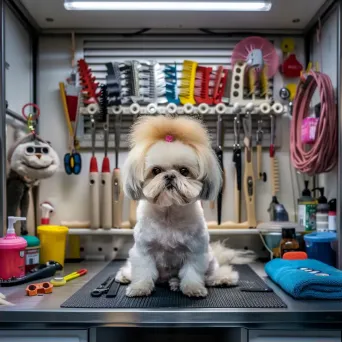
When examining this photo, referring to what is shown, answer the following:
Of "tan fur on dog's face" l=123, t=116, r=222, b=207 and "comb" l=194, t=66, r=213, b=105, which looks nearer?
"tan fur on dog's face" l=123, t=116, r=222, b=207

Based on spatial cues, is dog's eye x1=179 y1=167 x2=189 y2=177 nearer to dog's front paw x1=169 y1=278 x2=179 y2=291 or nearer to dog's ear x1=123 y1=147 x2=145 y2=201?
dog's ear x1=123 y1=147 x2=145 y2=201

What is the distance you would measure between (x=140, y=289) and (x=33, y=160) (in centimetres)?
74

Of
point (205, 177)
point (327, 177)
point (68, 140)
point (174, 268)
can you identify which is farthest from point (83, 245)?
point (327, 177)

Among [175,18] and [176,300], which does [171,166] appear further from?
[175,18]

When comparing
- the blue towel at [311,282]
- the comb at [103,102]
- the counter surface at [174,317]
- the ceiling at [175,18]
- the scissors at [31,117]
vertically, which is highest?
the ceiling at [175,18]

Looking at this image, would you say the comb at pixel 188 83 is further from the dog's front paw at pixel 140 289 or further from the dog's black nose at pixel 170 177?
the dog's front paw at pixel 140 289

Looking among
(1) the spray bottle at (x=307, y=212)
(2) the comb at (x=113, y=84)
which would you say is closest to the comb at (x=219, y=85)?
(2) the comb at (x=113, y=84)

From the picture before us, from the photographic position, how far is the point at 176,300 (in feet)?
4.06

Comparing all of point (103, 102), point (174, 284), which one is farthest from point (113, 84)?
point (174, 284)

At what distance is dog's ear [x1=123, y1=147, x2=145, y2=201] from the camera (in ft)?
4.24

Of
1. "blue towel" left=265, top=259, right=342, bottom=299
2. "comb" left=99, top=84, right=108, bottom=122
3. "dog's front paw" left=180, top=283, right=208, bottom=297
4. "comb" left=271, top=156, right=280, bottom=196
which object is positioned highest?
"comb" left=99, top=84, right=108, bottom=122

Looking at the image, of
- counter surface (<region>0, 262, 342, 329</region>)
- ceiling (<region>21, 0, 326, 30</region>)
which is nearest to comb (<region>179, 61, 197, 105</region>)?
ceiling (<region>21, 0, 326, 30</region>)

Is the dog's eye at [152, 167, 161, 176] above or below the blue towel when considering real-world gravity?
above

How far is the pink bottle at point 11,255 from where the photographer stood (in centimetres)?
143
